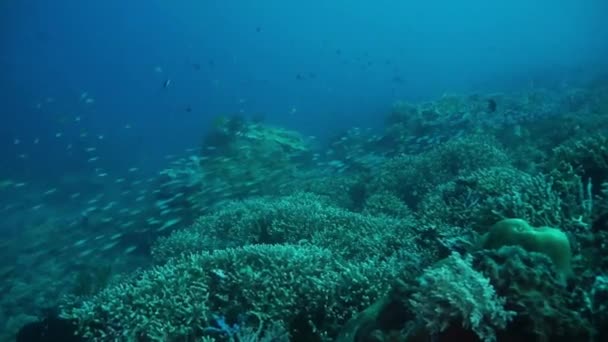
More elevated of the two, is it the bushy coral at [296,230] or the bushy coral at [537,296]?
the bushy coral at [537,296]

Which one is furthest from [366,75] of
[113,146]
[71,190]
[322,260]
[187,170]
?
[322,260]

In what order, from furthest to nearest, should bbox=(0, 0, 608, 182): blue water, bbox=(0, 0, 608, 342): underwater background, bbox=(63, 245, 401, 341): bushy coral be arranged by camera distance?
bbox=(0, 0, 608, 182): blue water < bbox=(63, 245, 401, 341): bushy coral < bbox=(0, 0, 608, 342): underwater background

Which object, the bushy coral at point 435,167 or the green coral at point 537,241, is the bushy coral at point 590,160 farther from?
the bushy coral at point 435,167

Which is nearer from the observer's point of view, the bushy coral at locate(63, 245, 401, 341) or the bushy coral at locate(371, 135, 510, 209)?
the bushy coral at locate(63, 245, 401, 341)

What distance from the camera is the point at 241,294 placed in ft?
19.4

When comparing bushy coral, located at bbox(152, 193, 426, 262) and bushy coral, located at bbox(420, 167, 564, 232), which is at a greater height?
bushy coral, located at bbox(420, 167, 564, 232)

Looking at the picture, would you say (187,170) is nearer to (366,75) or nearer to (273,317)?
(273,317)

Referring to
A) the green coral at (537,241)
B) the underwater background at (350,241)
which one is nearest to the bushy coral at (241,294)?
the underwater background at (350,241)

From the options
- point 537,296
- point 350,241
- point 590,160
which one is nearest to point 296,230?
point 350,241

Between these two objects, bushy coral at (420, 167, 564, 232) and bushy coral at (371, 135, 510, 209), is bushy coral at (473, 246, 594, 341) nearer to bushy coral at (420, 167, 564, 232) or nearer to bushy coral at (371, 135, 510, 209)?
bushy coral at (420, 167, 564, 232)

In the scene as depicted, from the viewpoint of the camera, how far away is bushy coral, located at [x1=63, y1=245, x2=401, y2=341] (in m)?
5.35

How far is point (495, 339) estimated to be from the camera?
3.08m

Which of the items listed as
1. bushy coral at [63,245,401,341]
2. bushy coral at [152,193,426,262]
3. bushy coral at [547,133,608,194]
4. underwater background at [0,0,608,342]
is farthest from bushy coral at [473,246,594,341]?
bushy coral at [547,133,608,194]

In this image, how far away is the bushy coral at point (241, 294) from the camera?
5.35m
